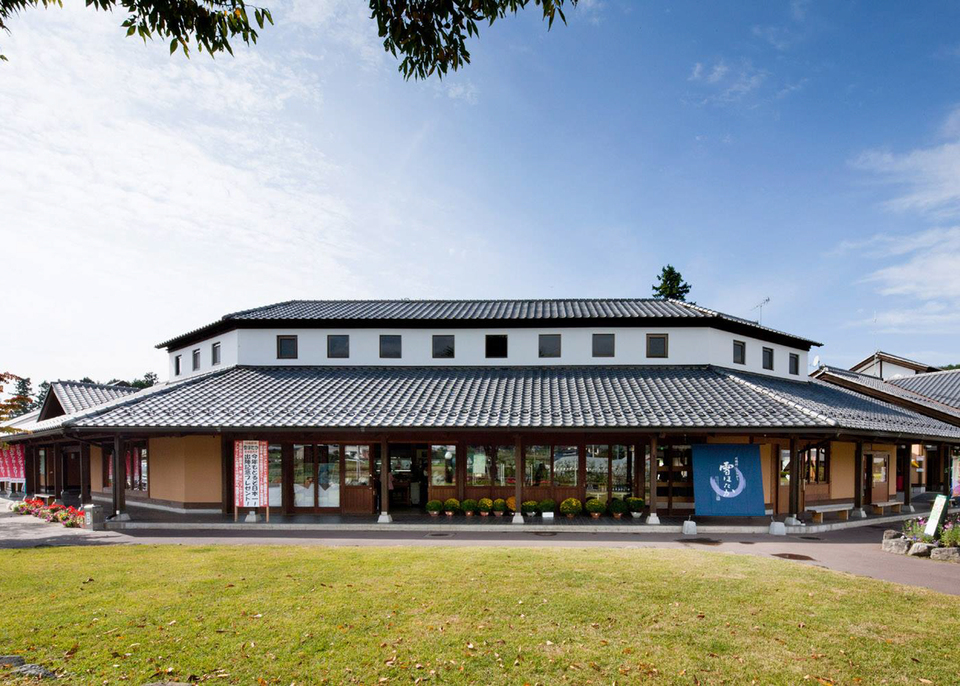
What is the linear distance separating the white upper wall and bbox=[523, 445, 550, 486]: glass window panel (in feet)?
12.4

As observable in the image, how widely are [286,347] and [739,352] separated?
17.8 metres

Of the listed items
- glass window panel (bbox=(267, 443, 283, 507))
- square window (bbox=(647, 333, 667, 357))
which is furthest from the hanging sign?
square window (bbox=(647, 333, 667, 357))

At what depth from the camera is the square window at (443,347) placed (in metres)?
21.4

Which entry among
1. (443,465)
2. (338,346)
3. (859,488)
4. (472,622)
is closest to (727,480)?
(859,488)

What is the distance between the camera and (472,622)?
7.55 meters

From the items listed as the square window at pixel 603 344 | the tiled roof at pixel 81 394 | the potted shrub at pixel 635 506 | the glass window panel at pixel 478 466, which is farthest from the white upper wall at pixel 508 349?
the tiled roof at pixel 81 394

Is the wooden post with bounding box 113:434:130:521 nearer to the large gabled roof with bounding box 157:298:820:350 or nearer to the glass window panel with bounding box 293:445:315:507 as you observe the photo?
the glass window panel with bounding box 293:445:315:507

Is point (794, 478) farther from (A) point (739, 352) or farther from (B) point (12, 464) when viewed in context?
(B) point (12, 464)

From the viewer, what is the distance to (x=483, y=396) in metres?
18.0

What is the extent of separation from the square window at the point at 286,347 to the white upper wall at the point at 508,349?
14 cm

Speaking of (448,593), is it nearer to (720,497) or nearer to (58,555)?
(58,555)

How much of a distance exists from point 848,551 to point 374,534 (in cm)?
1196

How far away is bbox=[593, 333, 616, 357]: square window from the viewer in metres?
20.9

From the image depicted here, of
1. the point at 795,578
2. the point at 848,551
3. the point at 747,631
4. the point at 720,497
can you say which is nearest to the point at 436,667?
the point at 747,631
